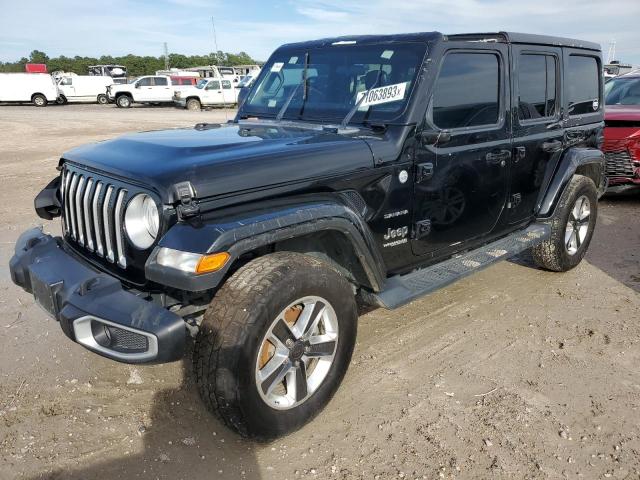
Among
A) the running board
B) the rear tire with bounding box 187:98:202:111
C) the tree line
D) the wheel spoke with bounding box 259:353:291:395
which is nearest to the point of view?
the wheel spoke with bounding box 259:353:291:395

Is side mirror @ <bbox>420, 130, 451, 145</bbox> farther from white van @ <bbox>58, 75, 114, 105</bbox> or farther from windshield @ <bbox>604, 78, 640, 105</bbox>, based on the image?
white van @ <bbox>58, 75, 114, 105</bbox>

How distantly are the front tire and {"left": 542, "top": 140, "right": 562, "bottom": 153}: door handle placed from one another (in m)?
2.42

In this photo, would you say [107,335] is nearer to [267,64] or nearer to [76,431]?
[76,431]

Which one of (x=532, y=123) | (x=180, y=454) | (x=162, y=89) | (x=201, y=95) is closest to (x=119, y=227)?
(x=180, y=454)

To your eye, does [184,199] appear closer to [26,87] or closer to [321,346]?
[321,346]

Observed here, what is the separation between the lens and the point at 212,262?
7.53ft

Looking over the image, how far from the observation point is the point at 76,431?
110 inches

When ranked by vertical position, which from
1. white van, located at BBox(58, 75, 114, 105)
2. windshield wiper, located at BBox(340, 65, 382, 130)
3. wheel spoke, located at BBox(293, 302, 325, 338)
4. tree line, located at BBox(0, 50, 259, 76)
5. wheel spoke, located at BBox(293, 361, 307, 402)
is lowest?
wheel spoke, located at BBox(293, 361, 307, 402)

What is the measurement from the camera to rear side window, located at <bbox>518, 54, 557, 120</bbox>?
4.07m

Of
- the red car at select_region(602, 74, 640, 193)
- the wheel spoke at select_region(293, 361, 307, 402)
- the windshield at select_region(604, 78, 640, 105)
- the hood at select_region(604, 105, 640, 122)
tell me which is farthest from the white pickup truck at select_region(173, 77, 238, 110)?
the wheel spoke at select_region(293, 361, 307, 402)

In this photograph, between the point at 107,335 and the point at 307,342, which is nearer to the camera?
the point at 107,335

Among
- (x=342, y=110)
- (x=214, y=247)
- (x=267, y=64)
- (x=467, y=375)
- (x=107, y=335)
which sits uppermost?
(x=267, y=64)

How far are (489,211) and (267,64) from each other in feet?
6.83

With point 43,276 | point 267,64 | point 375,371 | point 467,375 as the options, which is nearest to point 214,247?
point 43,276
